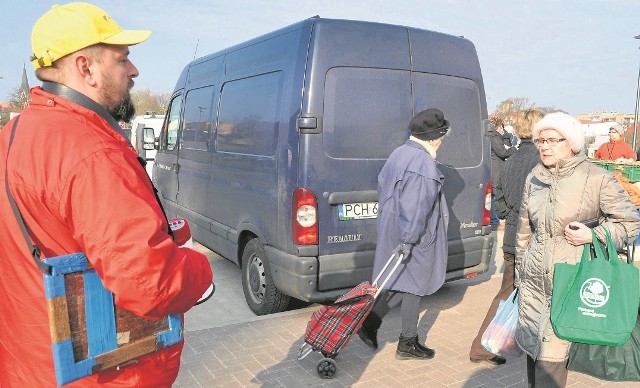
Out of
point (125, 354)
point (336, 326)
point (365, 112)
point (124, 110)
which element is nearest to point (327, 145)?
point (365, 112)

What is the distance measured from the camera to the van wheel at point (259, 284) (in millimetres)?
4910

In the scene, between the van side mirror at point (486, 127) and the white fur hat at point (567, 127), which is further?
the van side mirror at point (486, 127)

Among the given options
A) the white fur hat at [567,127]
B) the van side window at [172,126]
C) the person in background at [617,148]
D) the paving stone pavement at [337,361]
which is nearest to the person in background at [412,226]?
the paving stone pavement at [337,361]

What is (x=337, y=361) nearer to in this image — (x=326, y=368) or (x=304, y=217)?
(x=326, y=368)

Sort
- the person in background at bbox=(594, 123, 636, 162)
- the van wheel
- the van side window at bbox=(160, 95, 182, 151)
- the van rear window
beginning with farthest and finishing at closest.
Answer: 1. the person in background at bbox=(594, 123, 636, 162)
2. the van side window at bbox=(160, 95, 182, 151)
3. the van wheel
4. the van rear window

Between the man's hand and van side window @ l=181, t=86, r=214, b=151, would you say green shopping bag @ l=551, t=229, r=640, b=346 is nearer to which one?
the man's hand

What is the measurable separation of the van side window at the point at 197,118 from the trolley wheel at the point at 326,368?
10.2ft

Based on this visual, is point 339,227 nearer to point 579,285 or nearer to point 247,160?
point 247,160

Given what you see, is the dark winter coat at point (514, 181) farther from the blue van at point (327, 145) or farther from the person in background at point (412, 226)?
the blue van at point (327, 145)

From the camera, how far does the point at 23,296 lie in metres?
1.55

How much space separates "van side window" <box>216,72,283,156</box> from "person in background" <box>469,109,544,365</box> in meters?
1.94

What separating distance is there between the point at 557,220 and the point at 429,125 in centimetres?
146

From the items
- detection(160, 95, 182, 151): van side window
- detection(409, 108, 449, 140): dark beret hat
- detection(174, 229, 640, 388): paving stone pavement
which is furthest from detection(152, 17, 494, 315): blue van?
detection(160, 95, 182, 151): van side window

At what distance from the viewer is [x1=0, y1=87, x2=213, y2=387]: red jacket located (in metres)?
1.42
